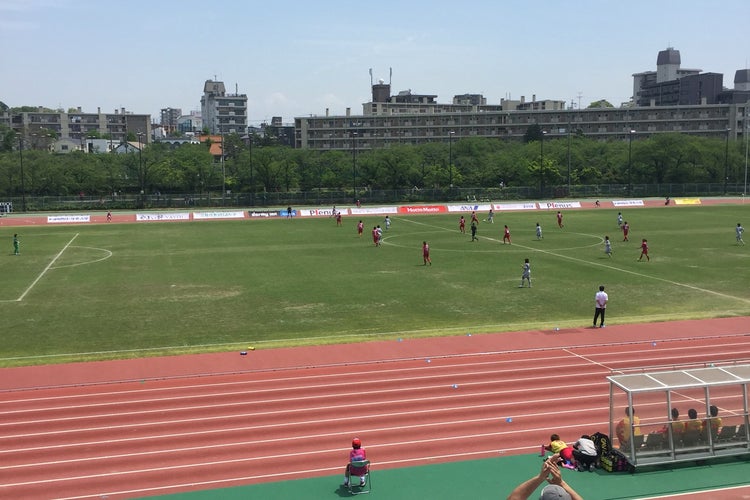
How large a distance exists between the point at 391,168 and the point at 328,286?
232ft

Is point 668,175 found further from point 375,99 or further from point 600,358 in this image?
point 375,99

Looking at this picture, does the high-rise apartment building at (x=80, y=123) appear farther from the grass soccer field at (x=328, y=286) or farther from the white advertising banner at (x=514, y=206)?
the grass soccer field at (x=328, y=286)

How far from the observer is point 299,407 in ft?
55.7

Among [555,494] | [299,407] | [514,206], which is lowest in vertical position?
[299,407]

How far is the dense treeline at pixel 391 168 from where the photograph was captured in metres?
98.6

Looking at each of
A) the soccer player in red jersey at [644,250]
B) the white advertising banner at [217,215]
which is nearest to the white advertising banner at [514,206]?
the white advertising banner at [217,215]

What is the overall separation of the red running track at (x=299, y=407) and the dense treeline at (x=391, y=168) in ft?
254

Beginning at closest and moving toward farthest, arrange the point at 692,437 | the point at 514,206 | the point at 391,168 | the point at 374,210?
the point at 692,437
the point at 374,210
the point at 514,206
the point at 391,168

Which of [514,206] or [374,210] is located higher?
[514,206]

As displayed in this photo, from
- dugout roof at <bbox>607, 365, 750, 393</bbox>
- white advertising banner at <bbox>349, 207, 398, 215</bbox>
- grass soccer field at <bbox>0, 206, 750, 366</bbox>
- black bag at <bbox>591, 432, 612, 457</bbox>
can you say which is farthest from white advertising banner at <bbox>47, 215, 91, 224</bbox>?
dugout roof at <bbox>607, 365, 750, 393</bbox>

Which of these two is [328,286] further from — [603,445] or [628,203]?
[628,203]

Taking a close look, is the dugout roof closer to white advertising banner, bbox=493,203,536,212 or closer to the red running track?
the red running track

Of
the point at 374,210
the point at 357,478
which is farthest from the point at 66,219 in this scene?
the point at 357,478

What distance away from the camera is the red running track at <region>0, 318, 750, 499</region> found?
45.9 ft
